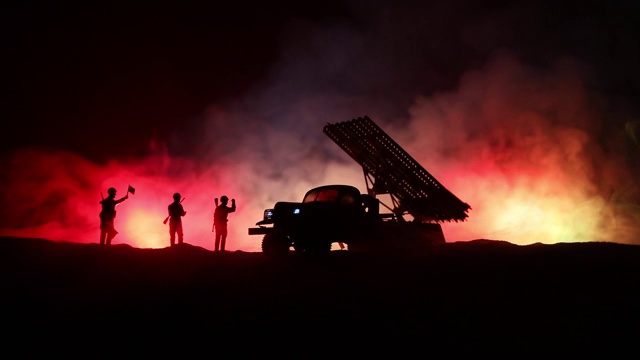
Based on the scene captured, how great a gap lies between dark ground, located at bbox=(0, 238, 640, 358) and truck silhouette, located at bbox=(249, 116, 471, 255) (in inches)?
35.0

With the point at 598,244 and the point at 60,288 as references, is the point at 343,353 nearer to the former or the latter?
the point at 60,288

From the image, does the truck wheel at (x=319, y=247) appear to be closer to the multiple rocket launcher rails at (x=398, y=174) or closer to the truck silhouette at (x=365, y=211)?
the truck silhouette at (x=365, y=211)

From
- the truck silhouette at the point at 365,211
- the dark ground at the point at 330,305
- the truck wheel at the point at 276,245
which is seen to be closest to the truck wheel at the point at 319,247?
the truck silhouette at the point at 365,211

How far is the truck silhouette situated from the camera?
8.06 m

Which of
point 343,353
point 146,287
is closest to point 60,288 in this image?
point 146,287

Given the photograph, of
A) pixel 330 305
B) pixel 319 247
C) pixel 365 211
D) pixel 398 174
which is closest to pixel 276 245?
pixel 319 247

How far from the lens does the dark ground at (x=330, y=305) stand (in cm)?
387

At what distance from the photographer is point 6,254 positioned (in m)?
7.34

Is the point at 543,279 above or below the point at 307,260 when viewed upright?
below

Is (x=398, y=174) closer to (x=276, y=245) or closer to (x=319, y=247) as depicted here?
(x=319, y=247)

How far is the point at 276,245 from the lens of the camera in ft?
27.3

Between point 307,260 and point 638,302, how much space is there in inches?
190

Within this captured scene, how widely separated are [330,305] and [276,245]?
361 cm

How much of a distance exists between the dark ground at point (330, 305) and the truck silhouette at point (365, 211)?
2.91 feet
